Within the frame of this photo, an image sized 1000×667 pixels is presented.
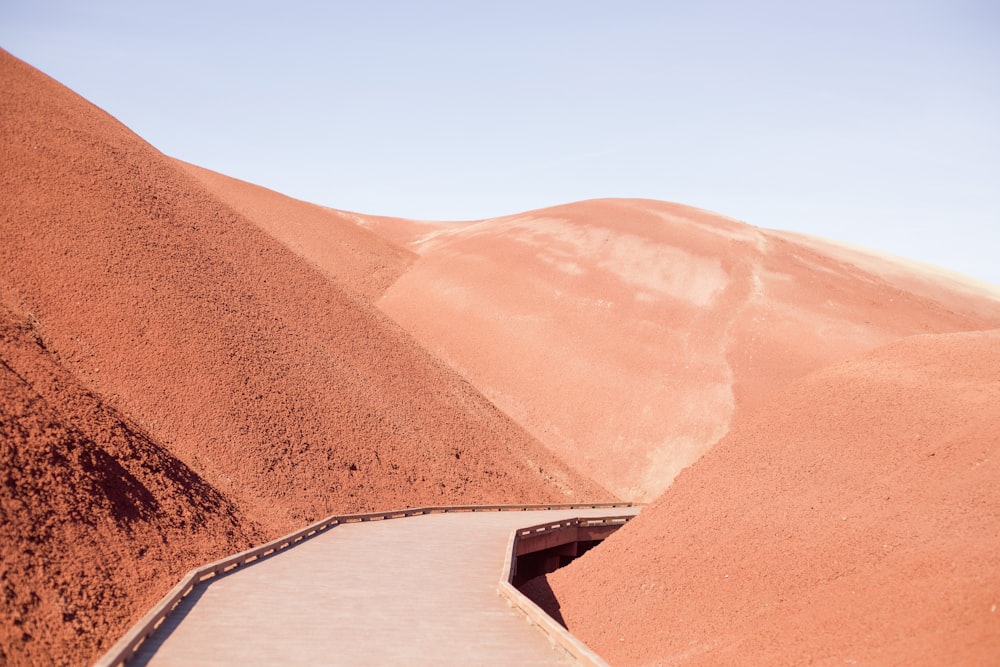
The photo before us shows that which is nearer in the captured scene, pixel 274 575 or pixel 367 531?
pixel 274 575

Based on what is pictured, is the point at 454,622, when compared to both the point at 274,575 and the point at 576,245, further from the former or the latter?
the point at 576,245

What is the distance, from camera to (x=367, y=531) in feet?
72.2

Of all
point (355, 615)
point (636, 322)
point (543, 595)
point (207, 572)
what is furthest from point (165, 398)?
point (636, 322)

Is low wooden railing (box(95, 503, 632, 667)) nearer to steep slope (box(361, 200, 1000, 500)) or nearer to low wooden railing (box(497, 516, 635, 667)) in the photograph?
low wooden railing (box(497, 516, 635, 667))

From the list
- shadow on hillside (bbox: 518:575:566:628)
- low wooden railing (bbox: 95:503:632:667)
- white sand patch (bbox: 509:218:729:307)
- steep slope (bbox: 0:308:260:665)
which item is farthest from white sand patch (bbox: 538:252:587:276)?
steep slope (bbox: 0:308:260:665)

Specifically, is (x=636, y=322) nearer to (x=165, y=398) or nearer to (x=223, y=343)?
(x=223, y=343)

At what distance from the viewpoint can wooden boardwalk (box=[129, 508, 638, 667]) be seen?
10602mm

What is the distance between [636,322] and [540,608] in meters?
42.3

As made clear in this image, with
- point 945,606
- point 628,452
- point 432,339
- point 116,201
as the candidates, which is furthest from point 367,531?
point 432,339

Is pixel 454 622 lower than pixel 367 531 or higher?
higher

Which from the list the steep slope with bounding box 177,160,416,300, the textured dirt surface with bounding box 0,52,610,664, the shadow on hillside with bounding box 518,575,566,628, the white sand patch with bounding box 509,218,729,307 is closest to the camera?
the textured dirt surface with bounding box 0,52,610,664

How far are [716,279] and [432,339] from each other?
829 inches

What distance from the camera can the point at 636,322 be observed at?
54.7m

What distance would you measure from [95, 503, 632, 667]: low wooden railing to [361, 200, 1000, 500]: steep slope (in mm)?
17016
